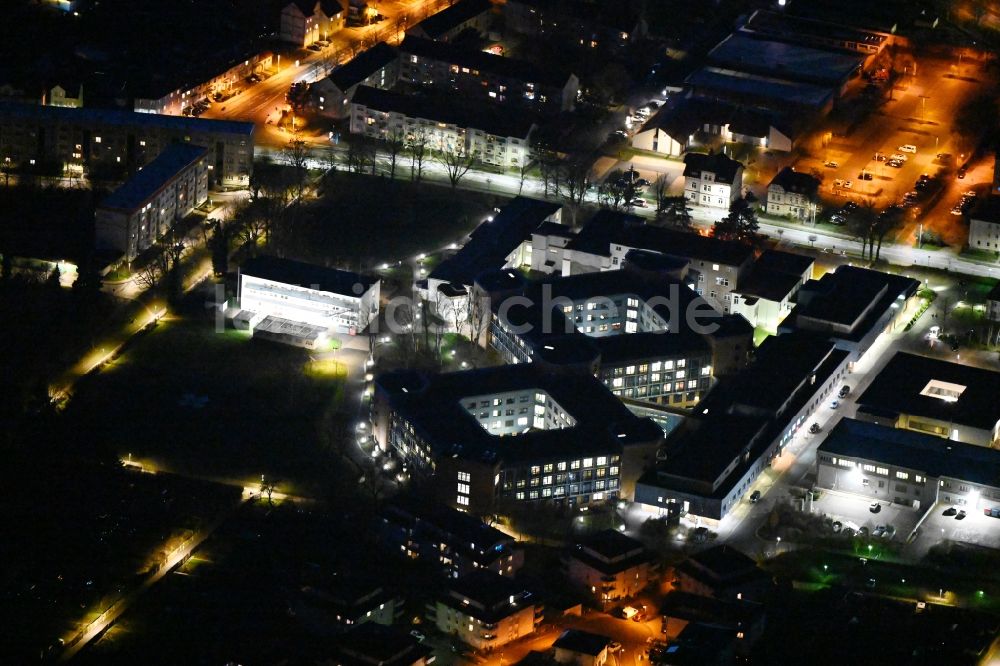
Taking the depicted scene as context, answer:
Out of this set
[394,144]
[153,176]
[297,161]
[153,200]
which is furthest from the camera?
[394,144]

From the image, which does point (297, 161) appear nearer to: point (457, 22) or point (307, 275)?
point (307, 275)

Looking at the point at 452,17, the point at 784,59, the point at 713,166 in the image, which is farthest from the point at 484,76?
the point at 784,59

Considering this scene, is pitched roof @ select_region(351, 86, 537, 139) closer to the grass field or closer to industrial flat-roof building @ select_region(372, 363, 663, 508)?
the grass field

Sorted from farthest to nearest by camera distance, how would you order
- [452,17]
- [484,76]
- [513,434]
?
[452,17] → [484,76] → [513,434]

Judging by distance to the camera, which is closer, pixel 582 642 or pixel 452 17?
pixel 582 642

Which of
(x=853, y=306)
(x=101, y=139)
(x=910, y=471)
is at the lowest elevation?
(x=910, y=471)

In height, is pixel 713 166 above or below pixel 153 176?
above

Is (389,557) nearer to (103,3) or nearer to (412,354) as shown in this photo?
(412,354)
